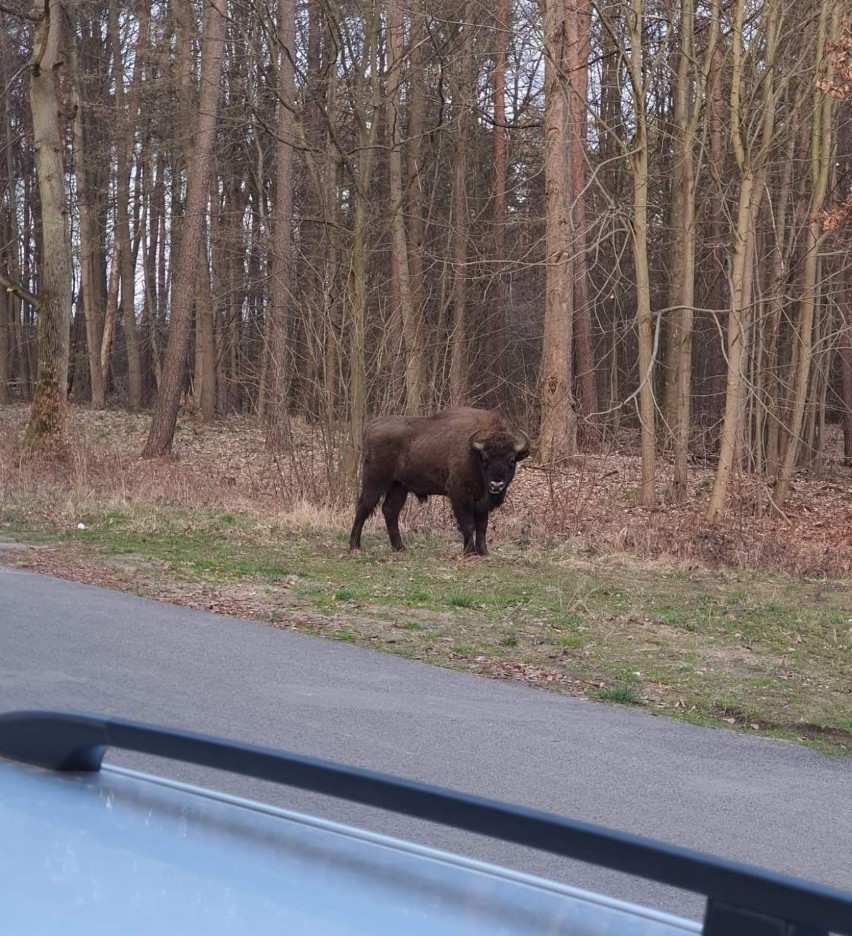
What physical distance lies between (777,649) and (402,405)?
11.6 m

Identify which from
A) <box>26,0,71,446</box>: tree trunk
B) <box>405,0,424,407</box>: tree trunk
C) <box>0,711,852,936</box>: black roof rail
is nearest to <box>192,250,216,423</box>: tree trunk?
<box>405,0,424,407</box>: tree trunk

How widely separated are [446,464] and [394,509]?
1056 mm

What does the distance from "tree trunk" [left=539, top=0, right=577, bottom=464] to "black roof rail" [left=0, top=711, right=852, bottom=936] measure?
19.7 m

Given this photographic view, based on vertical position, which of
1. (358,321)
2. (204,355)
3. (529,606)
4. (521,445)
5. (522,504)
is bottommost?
(529,606)

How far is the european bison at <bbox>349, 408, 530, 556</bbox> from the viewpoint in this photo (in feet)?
53.1

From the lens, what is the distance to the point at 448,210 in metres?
39.7

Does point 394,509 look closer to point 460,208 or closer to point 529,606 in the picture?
point 529,606

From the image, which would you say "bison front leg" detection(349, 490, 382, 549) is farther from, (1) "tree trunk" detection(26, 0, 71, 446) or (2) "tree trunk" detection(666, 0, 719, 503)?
(1) "tree trunk" detection(26, 0, 71, 446)

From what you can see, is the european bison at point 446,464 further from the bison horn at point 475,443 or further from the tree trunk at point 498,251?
the tree trunk at point 498,251

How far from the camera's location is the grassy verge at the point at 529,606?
9.52 m

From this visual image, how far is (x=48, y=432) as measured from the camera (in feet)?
79.9

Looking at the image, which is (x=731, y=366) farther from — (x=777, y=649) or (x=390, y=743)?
(x=390, y=743)

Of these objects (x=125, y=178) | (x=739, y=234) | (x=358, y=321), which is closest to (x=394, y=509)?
(x=358, y=321)

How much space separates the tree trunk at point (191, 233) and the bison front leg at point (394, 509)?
13942 millimetres
